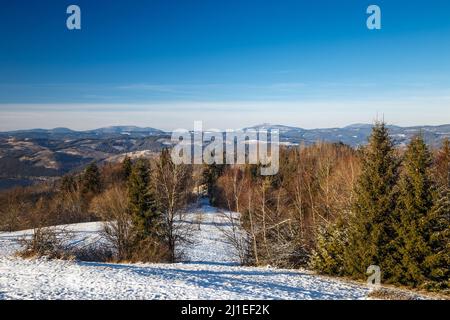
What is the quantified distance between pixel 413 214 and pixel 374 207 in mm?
1649

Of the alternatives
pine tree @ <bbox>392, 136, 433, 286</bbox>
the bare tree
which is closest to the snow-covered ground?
pine tree @ <bbox>392, 136, 433, 286</bbox>

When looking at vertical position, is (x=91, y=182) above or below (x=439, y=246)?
below

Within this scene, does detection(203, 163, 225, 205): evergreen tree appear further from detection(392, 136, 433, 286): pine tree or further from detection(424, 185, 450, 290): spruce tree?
detection(424, 185, 450, 290): spruce tree

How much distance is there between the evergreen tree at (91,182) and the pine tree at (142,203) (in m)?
32.9

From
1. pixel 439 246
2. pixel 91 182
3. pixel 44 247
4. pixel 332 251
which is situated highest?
pixel 439 246

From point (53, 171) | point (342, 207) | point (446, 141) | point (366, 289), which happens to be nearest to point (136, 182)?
point (342, 207)

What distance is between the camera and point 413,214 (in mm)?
16547

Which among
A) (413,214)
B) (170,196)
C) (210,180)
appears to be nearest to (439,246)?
(413,214)

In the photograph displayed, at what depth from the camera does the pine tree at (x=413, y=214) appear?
16134mm

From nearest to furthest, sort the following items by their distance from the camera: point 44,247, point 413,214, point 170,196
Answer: point 413,214 < point 44,247 < point 170,196

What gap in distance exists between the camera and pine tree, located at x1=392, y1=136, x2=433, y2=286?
16.1m

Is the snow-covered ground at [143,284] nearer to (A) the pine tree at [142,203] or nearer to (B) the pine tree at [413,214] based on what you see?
(B) the pine tree at [413,214]

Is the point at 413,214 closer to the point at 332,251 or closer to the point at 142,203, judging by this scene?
the point at 332,251

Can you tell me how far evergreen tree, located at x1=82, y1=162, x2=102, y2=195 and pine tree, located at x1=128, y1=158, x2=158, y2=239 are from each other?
32.9 meters
